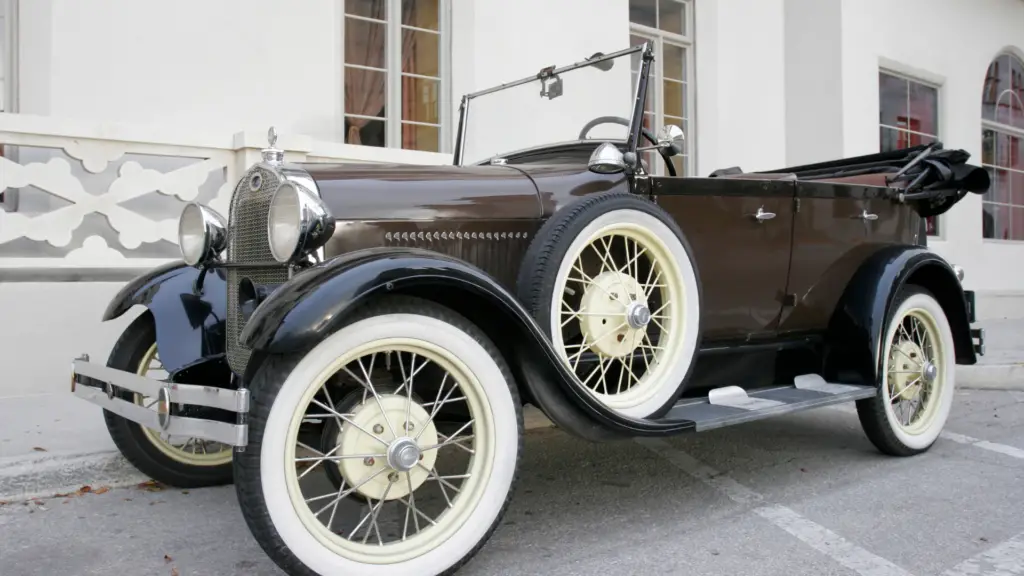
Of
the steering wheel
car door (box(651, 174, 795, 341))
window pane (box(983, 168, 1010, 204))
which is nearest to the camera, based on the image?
car door (box(651, 174, 795, 341))

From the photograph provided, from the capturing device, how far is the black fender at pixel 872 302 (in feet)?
11.4

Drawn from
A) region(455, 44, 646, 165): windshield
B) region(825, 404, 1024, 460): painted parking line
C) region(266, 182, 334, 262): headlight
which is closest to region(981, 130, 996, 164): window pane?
region(825, 404, 1024, 460): painted parking line

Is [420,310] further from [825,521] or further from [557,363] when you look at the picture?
[825,521]

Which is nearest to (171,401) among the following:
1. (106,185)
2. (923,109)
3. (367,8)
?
(106,185)

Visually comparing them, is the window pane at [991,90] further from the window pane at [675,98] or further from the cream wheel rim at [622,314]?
the cream wheel rim at [622,314]

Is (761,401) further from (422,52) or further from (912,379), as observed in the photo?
(422,52)

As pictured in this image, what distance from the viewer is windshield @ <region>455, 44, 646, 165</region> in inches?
129

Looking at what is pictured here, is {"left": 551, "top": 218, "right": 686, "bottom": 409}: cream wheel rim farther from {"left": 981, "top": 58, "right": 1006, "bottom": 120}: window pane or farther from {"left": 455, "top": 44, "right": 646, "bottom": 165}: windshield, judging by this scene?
{"left": 981, "top": 58, "right": 1006, "bottom": 120}: window pane

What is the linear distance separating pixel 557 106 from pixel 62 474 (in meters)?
2.66

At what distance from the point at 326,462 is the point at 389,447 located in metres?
0.26

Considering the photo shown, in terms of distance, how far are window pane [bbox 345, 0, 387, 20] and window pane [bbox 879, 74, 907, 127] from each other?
622 centimetres

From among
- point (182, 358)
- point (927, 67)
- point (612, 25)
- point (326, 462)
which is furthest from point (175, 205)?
point (927, 67)

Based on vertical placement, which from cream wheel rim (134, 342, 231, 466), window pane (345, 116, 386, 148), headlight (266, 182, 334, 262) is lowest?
cream wheel rim (134, 342, 231, 466)

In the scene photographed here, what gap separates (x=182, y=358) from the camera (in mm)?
2840
